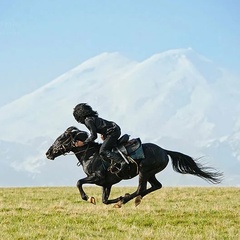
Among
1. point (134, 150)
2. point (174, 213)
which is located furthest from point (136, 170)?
point (174, 213)

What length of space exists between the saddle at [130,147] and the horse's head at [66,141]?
108 cm

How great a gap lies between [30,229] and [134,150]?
359cm

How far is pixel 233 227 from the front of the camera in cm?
1398

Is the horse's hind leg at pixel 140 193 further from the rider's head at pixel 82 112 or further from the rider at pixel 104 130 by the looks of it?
the rider's head at pixel 82 112

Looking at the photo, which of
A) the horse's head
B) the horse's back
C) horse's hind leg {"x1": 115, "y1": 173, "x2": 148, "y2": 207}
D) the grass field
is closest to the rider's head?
the horse's head

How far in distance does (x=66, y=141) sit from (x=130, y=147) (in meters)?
1.80

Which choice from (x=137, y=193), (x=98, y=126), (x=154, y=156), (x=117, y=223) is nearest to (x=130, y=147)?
(x=154, y=156)

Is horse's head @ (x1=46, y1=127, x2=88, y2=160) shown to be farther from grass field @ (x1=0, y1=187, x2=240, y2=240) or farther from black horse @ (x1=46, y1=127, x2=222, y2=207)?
grass field @ (x1=0, y1=187, x2=240, y2=240)

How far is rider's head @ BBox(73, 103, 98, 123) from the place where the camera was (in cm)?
1520

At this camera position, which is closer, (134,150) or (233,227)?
(233,227)

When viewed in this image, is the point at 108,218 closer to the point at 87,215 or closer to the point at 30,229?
the point at 87,215

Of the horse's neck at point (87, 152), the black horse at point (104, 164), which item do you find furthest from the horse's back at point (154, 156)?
the horse's neck at point (87, 152)

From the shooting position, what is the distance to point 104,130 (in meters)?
15.2

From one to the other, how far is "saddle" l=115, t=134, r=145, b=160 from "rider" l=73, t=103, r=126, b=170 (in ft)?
0.51
